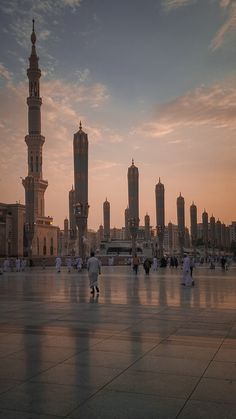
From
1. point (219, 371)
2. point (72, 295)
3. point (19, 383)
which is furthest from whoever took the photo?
point (72, 295)

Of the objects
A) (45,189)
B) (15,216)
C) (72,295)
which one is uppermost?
(45,189)

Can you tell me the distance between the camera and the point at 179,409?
4.00 m

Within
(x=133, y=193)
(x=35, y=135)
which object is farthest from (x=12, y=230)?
(x=133, y=193)

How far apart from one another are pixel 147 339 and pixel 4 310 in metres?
4.66

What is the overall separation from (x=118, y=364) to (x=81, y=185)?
4386 centimetres

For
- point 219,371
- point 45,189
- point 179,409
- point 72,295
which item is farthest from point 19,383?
point 45,189

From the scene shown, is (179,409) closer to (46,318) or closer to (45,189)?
(46,318)

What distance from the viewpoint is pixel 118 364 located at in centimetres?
554

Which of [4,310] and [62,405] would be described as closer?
[62,405]

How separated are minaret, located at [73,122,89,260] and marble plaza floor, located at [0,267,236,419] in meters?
35.4

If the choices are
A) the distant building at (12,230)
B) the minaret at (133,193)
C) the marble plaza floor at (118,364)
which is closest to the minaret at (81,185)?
the minaret at (133,193)

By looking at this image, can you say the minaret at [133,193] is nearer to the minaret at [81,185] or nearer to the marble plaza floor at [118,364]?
the minaret at [81,185]

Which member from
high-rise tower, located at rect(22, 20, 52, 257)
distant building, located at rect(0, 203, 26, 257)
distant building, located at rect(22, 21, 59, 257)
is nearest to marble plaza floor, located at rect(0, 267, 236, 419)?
distant building, located at rect(0, 203, 26, 257)

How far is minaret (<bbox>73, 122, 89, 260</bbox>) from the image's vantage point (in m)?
45.8
